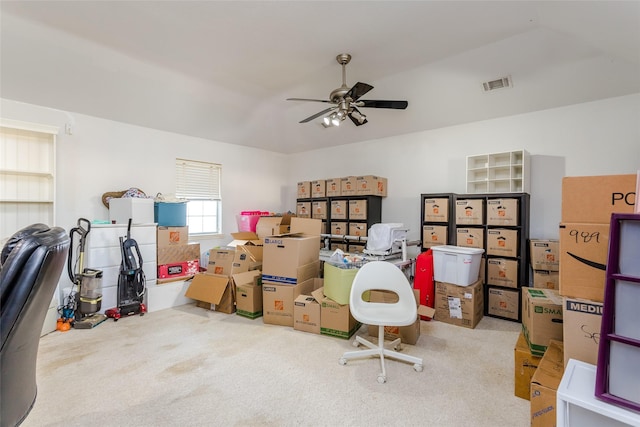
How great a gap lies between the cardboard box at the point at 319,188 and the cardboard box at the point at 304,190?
88 mm

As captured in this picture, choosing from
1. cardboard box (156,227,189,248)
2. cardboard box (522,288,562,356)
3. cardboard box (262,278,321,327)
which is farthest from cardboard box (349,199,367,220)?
cardboard box (522,288,562,356)

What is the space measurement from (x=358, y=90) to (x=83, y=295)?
371cm

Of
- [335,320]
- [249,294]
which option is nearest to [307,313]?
[335,320]

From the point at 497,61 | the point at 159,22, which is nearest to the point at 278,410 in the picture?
the point at 159,22

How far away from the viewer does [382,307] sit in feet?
8.58

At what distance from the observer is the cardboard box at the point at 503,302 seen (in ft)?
11.6

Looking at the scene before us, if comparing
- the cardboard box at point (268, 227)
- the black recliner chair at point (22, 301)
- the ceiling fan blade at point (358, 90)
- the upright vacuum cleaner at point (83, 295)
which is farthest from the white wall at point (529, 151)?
the black recliner chair at point (22, 301)

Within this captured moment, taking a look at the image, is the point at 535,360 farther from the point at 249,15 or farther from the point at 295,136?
the point at 295,136

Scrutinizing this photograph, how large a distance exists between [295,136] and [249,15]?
3045mm

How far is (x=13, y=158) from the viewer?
Result: 3312mm

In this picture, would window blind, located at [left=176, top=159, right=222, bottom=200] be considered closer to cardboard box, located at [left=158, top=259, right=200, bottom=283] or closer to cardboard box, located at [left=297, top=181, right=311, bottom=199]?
cardboard box, located at [left=158, top=259, right=200, bottom=283]

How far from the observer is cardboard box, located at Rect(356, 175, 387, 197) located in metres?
4.73

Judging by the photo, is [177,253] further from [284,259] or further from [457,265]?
[457,265]

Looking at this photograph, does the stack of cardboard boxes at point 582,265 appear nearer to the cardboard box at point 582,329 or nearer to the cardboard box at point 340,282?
the cardboard box at point 582,329
